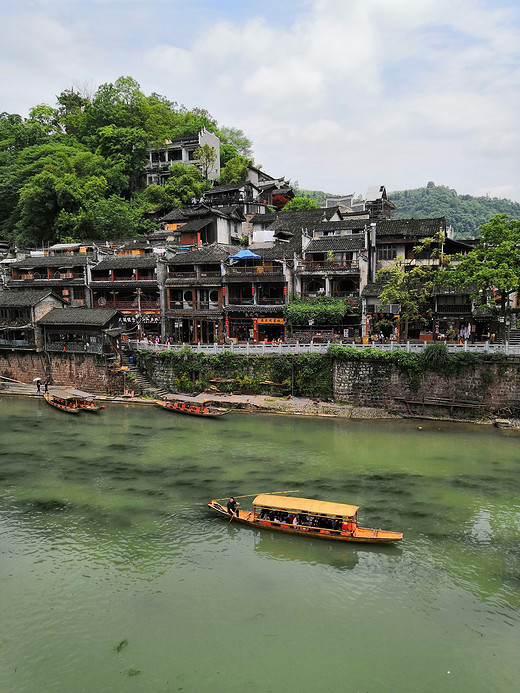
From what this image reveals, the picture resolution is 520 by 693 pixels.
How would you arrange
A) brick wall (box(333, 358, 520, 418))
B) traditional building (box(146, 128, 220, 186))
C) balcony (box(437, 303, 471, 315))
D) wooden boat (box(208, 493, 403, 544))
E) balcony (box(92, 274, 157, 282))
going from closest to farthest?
wooden boat (box(208, 493, 403, 544)), brick wall (box(333, 358, 520, 418)), balcony (box(437, 303, 471, 315)), balcony (box(92, 274, 157, 282)), traditional building (box(146, 128, 220, 186))

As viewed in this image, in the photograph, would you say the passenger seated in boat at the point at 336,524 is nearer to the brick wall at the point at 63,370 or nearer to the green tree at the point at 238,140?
Answer: the brick wall at the point at 63,370

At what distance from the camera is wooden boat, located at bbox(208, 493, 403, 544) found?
19609mm

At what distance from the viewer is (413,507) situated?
2258 cm

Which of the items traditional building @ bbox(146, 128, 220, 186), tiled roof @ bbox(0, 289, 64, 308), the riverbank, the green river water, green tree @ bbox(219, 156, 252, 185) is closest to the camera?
the green river water

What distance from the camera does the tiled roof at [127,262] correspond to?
48.6 metres

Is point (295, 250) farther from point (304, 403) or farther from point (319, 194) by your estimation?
point (319, 194)

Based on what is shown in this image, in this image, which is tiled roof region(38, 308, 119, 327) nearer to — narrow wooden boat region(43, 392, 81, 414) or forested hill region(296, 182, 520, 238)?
narrow wooden boat region(43, 392, 81, 414)

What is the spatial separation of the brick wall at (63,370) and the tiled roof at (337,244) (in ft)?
71.3

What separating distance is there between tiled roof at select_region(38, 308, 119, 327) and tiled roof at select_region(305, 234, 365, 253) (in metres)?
19.7

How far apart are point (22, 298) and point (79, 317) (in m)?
7.43

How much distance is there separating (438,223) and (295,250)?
14.2 m

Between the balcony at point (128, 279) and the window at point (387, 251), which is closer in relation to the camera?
the window at point (387, 251)

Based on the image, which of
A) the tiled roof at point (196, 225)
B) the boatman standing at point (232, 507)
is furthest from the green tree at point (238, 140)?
the boatman standing at point (232, 507)

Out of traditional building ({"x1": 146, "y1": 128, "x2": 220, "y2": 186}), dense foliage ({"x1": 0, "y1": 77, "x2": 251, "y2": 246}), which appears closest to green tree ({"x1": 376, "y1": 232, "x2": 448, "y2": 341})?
dense foliage ({"x1": 0, "y1": 77, "x2": 251, "y2": 246})
